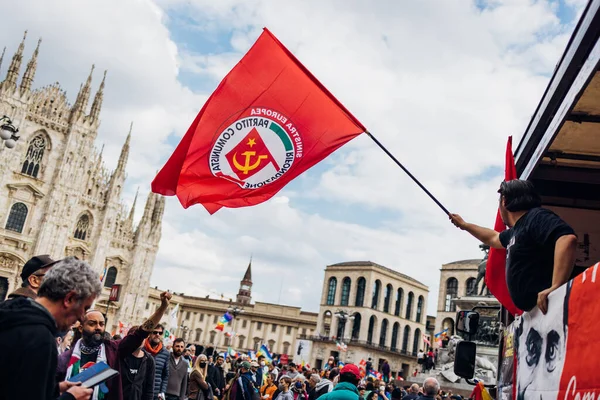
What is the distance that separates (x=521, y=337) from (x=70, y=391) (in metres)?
Result: 2.36

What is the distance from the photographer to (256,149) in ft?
18.8

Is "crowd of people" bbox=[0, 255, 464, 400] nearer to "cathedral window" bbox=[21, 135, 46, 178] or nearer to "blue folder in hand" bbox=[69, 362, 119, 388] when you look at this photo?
"blue folder in hand" bbox=[69, 362, 119, 388]

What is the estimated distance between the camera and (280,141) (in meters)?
5.65

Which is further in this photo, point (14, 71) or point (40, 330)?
point (14, 71)

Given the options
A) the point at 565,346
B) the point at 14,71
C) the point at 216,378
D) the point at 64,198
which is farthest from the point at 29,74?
the point at 565,346

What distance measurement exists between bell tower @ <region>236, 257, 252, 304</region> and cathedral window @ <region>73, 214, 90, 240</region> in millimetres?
39697

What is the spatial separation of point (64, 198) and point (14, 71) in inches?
443

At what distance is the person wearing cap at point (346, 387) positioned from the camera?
16.7ft

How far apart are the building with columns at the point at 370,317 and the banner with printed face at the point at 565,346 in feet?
193

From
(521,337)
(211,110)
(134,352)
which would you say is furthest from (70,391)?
(211,110)

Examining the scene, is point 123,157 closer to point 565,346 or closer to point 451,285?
point 451,285

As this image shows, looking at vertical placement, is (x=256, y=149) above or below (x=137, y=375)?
above

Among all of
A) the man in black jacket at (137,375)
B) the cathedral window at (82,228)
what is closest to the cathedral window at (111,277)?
the cathedral window at (82,228)

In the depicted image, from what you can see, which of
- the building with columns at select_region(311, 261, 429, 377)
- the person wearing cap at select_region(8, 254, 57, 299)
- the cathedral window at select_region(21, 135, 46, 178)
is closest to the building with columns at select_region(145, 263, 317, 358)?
the building with columns at select_region(311, 261, 429, 377)
